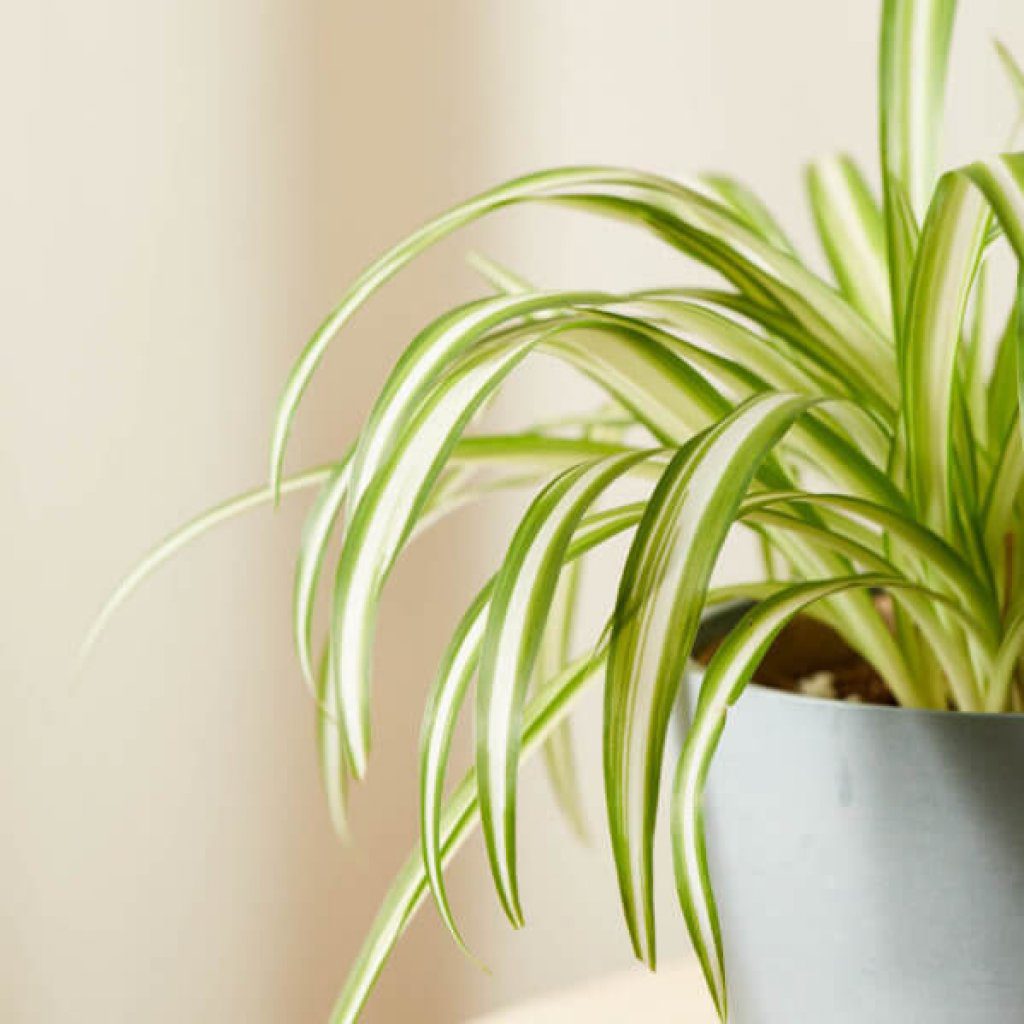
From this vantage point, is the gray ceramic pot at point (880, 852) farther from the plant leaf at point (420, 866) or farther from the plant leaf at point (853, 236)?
the plant leaf at point (853, 236)

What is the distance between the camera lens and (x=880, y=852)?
1.86 feet

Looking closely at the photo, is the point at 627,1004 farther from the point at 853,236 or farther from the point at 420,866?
the point at 853,236

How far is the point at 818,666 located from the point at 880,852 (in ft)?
0.58

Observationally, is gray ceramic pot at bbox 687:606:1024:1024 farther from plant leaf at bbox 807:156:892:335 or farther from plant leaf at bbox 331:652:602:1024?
plant leaf at bbox 807:156:892:335

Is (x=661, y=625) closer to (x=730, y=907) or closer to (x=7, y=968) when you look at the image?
(x=730, y=907)

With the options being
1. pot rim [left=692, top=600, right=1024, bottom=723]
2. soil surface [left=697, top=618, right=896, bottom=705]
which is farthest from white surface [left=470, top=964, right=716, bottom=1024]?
pot rim [left=692, top=600, right=1024, bottom=723]

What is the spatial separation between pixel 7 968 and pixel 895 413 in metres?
0.72

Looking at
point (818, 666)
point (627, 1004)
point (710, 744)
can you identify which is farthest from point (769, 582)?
point (627, 1004)

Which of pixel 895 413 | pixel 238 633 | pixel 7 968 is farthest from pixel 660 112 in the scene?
pixel 7 968

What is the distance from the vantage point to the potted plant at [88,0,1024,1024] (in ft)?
1.63

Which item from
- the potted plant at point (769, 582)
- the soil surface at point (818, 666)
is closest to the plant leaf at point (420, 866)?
the potted plant at point (769, 582)

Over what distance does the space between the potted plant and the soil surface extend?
0.17 feet

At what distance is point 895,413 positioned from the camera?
2.05 feet

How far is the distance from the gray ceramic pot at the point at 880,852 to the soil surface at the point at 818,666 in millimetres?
124
